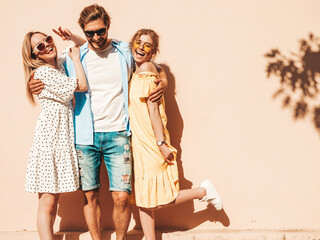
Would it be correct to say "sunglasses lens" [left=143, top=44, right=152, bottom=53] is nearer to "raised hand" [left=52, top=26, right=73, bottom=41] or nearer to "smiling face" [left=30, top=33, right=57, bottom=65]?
"raised hand" [left=52, top=26, right=73, bottom=41]

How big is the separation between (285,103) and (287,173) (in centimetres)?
71

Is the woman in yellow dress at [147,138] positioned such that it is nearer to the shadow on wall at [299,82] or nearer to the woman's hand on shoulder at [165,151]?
the woman's hand on shoulder at [165,151]

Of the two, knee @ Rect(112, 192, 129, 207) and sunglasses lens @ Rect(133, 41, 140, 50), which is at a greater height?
sunglasses lens @ Rect(133, 41, 140, 50)

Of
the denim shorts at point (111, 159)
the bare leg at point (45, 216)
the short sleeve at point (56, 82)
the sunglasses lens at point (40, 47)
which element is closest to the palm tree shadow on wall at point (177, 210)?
the denim shorts at point (111, 159)

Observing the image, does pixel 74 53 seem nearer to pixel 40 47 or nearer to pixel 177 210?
pixel 40 47

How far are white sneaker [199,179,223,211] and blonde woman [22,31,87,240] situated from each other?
123cm

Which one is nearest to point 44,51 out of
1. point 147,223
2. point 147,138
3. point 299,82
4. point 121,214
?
point 147,138

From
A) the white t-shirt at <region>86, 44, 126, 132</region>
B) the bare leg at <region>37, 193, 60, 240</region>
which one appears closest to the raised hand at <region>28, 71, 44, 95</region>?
the white t-shirt at <region>86, 44, 126, 132</region>

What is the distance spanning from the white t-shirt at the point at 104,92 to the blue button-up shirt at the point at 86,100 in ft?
0.15

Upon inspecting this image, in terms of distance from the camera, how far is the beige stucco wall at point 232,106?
3.96m

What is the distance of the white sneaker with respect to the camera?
3.78m

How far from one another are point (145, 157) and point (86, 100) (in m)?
0.73

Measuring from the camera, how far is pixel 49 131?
3418mm

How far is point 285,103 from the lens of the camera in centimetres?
397
